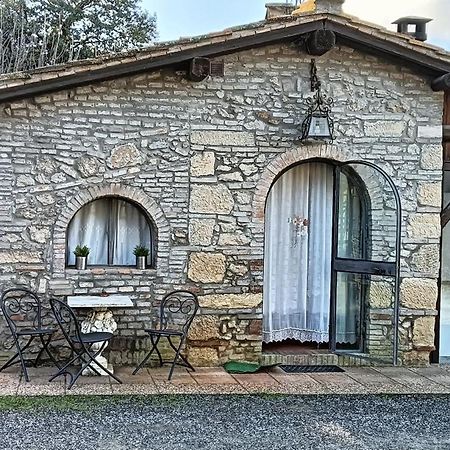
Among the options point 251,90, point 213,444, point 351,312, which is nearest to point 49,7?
point 251,90

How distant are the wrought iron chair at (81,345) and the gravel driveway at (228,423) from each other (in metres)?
0.58

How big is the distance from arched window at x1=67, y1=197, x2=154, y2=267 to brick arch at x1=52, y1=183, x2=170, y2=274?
20 cm

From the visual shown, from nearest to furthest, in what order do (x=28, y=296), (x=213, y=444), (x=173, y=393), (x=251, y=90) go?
(x=213, y=444)
(x=173, y=393)
(x=28, y=296)
(x=251, y=90)

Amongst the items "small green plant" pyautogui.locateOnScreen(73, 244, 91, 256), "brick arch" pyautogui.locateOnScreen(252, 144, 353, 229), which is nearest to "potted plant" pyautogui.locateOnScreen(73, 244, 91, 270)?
"small green plant" pyautogui.locateOnScreen(73, 244, 91, 256)

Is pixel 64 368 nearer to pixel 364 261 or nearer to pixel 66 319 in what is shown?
pixel 66 319

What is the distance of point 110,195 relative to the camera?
7.43 m

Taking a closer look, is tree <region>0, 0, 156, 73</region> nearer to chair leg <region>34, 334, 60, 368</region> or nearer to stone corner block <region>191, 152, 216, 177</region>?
stone corner block <region>191, 152, 216, 177</region>

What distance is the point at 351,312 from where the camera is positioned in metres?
8.16

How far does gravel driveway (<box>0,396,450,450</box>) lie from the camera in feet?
16.9

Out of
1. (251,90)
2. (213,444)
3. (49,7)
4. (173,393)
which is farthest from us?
(49,7)

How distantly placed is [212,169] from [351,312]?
2394mm

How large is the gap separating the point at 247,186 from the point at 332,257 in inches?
52.6

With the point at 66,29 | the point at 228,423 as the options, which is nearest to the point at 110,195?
the point at 228,423

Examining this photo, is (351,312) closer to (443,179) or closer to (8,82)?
(443,179)
